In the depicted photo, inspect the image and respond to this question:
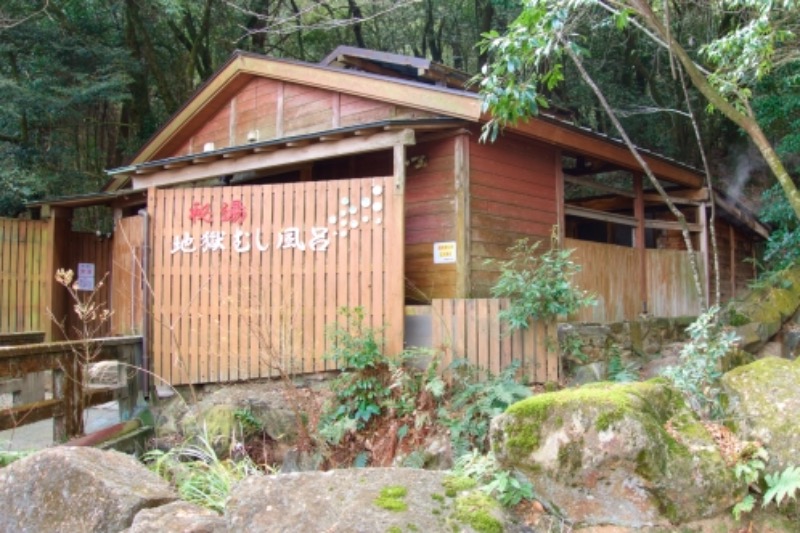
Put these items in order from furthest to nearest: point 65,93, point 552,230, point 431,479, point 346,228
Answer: point 65,93 → point 552,230 → point 346,228 → point 431,479

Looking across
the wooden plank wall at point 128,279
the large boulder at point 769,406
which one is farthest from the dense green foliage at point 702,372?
the wooden plank wall at point 128,279

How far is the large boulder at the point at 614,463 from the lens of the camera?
2875 millimetres

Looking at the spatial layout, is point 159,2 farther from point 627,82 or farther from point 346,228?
point 627,82

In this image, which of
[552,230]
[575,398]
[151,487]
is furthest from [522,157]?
[151,487]

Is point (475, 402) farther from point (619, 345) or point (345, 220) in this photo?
point (619, 345)

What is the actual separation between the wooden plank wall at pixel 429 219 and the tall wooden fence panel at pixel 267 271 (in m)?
0.80

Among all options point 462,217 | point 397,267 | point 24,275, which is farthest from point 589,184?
point 24,275

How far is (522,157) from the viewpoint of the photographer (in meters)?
8.09

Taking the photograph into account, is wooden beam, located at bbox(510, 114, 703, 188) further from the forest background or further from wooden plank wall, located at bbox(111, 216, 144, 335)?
wooden plank wall, located at bbox(111, 216, 144, 335)

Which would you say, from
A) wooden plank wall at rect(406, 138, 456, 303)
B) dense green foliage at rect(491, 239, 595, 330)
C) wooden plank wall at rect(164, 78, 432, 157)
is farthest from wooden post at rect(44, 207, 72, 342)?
dense green foliage at rect(491, 239, 595, 330)

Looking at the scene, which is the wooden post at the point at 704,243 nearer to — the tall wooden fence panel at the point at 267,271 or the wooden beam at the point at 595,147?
the wooden beam at the point at 595,147

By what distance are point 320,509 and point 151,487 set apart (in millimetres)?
1054

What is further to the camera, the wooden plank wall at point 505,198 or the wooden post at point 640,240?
the wooden post at point 640,240

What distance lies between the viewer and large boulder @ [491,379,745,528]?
113 inches
